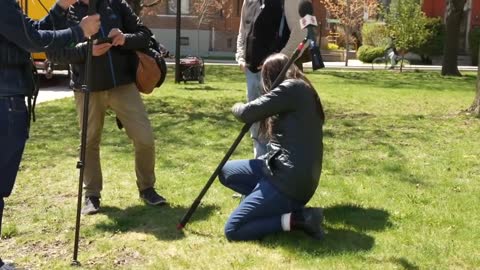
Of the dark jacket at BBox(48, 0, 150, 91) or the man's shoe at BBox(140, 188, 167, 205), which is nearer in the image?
the dark jacket at BBox(48, 0, 150, 91)

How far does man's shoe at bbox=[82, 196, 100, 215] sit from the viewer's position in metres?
4.86

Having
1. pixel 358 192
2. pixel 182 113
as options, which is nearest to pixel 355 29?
pixel 182 113

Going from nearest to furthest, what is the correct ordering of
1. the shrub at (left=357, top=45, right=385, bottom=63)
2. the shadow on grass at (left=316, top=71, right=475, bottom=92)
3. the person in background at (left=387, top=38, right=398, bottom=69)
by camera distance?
the shadow on grass at (left=316, top=71, right=475, bottom=92) < the person in background at (left=387, top=38, right=398, bottom=69) < the shrub at (left=357, top=45, right=385, bottom=63)

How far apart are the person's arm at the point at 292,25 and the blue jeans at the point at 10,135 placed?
212 centimetres

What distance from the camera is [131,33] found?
480 cm

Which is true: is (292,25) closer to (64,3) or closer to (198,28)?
(64,3)

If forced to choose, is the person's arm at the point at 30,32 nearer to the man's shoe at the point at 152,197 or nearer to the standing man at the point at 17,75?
the standing man at the point at 17,75

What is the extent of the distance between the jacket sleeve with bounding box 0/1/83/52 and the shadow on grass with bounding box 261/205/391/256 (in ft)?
6.07

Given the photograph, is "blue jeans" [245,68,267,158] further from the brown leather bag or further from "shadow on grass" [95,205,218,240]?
the brown leather bag

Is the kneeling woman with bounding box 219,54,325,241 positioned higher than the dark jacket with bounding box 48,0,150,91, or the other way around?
the dark jacket with bounding box 48,0,150,91

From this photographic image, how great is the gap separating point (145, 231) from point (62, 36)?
5.46ft

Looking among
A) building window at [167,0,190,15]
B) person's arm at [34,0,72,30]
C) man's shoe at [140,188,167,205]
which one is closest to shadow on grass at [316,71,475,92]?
man's shoe at [140,188,167,205]

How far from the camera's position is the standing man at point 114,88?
4629 mm

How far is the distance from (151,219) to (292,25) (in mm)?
1847
